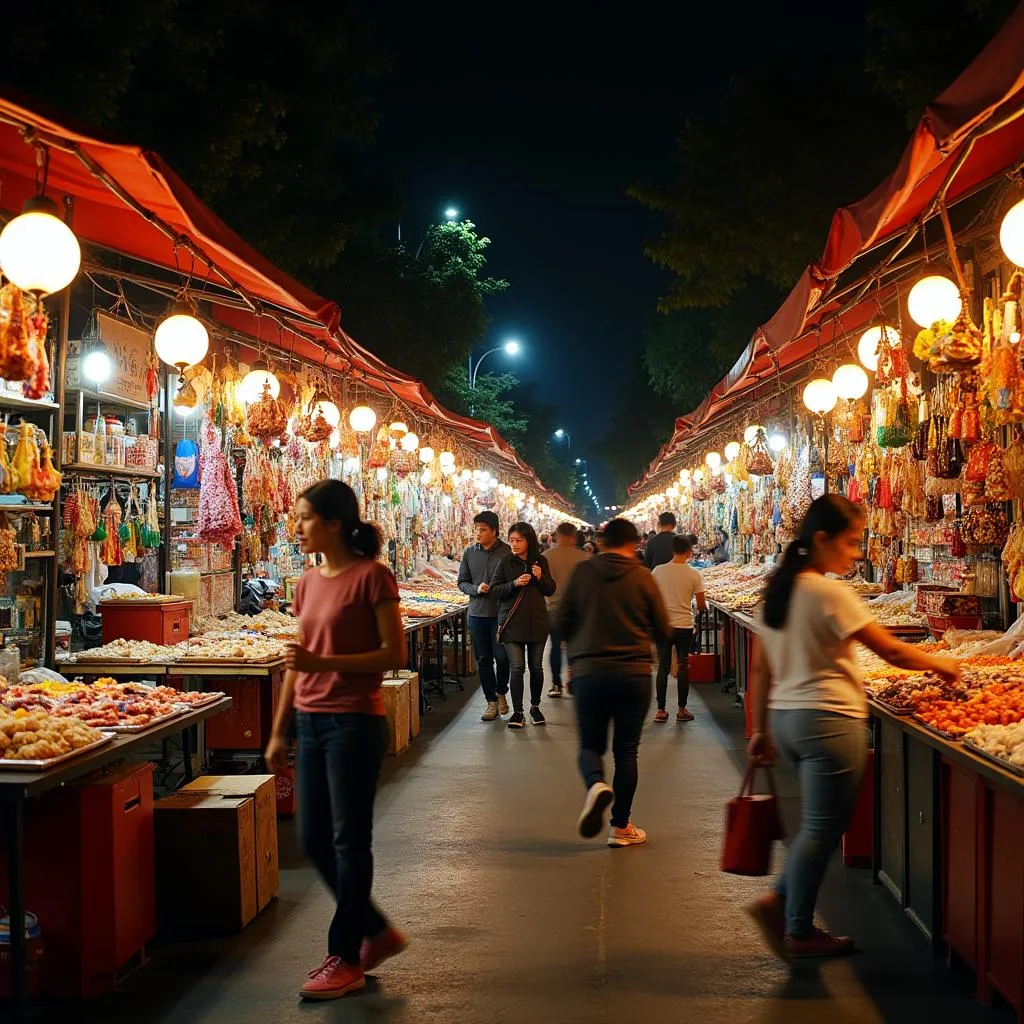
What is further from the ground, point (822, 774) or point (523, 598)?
point (523, 598)

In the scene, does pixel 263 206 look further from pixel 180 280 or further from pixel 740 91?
pixel 740 91

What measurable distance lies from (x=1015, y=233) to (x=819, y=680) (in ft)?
7.03

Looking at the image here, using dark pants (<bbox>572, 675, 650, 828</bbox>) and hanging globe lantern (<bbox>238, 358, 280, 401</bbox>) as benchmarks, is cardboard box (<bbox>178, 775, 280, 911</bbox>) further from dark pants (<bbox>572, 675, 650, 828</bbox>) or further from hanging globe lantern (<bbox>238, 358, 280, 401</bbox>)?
hanging globe lantern (<bbox>238, 358, 280, 401</bbox>)

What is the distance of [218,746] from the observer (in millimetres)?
8289

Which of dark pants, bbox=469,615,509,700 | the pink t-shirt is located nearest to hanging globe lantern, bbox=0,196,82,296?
the pink t-shirt

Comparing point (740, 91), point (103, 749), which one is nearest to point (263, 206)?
point (740, 91)

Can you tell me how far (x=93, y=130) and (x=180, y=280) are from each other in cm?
614

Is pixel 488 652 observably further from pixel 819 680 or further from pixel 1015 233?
pixel 1015 233

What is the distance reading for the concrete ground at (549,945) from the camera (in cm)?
443

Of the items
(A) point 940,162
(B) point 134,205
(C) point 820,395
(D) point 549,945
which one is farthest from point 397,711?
(A) point 940,162

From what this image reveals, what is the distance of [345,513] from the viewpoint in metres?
4.67

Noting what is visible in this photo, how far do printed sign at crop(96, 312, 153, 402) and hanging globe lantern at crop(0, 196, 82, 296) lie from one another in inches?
137

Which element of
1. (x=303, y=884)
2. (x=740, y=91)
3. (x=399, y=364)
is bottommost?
(x=303, y=884)

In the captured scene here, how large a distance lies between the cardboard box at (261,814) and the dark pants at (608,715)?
1790 millimetres
